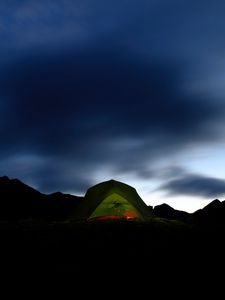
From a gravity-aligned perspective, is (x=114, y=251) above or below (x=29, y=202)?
below

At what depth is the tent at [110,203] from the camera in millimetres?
18578

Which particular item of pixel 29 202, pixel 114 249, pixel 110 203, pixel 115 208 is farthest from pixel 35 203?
pixel 114 249

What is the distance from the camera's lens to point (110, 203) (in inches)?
766

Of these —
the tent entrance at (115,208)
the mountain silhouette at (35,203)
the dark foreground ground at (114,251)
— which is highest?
the mountain silhouette at (35,203)

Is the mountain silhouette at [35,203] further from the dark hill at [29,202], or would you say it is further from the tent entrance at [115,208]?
the tent entrance at [115,208]

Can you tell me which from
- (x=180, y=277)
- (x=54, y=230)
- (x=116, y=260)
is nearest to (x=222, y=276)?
(x=180, y=277)

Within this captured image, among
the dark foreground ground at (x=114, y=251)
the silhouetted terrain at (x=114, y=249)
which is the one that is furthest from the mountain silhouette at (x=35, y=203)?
the dark foreground ground at (x=114, y=251)

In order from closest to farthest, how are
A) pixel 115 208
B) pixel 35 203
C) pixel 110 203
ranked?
1. pixel 115 208
2. pixel 110 203
3. pixel 35 203

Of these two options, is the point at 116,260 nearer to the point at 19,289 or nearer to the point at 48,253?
the point at 48,253

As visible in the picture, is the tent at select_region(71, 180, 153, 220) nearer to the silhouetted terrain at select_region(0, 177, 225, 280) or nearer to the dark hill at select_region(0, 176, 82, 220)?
the silhouetted terrain at select_region(0, 177, 225, 280)

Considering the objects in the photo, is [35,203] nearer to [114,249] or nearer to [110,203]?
[110,203]

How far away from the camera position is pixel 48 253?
6.94 m

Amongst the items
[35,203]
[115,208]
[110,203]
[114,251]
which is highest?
[35,203]

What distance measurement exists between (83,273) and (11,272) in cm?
123
